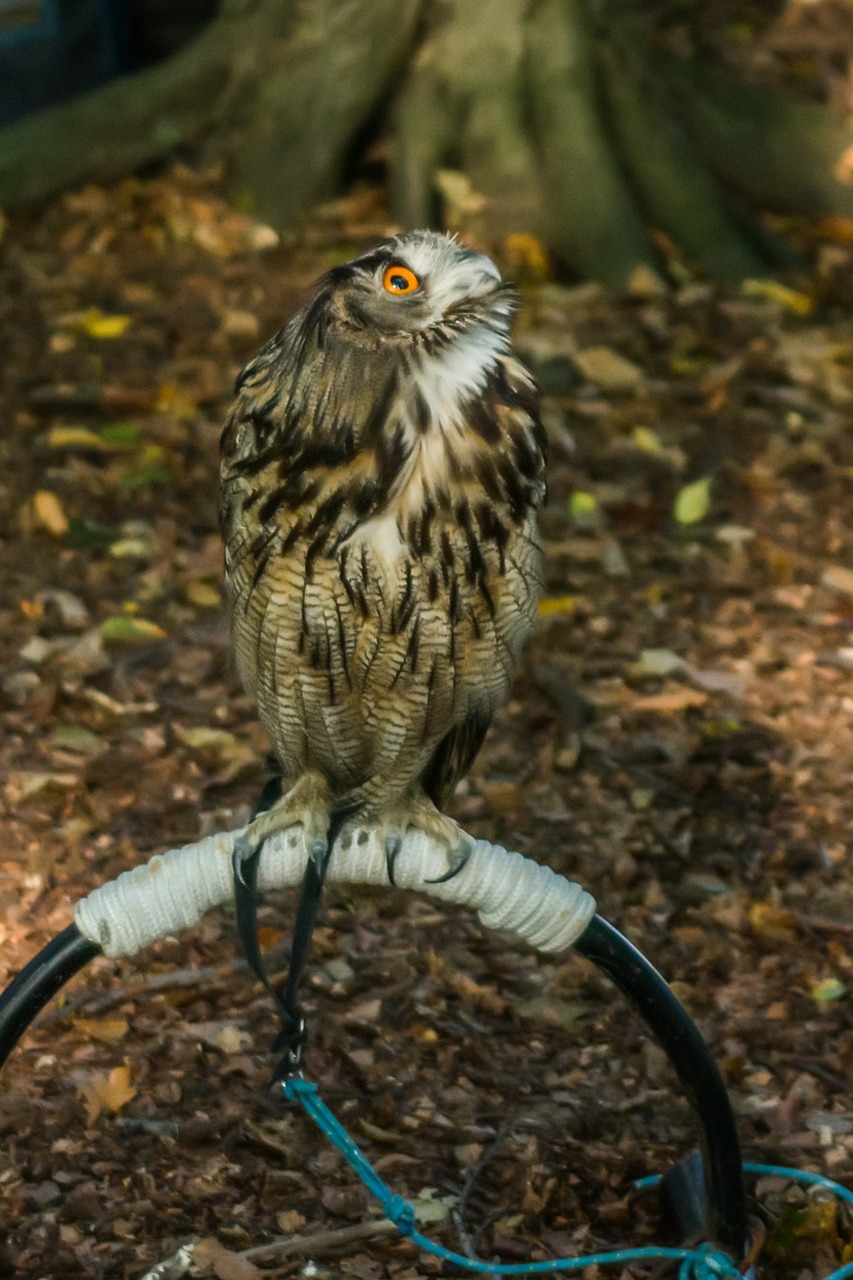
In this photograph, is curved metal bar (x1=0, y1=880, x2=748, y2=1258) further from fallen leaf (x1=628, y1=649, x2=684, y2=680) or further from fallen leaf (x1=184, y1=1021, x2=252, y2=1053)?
fallen leaf (x1=628, y1=649, x2=684, y2=680)

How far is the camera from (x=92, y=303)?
5926 millimetres

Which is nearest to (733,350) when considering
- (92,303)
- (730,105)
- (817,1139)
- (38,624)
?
(730,105)

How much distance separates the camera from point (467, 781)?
4.34 metres

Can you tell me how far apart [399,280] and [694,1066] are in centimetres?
125

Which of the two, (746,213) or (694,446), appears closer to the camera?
(694,446)

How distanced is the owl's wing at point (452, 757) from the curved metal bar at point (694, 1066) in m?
0.75

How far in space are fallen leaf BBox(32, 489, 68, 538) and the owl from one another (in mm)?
2053

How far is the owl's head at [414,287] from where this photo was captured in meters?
2.47

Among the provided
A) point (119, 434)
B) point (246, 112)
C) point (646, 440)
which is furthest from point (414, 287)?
point (246, 112)

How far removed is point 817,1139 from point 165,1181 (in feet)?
4.18

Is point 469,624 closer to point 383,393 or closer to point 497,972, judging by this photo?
point 383,393

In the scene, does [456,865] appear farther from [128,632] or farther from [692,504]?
[692,504]

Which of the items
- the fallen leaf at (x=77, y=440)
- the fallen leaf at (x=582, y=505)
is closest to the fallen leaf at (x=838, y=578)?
the fallen leaf at (x=582, y=505)

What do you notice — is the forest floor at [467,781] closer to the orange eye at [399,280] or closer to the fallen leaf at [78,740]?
the fallen leaf at [78,740]
